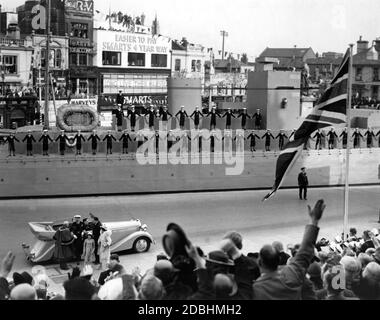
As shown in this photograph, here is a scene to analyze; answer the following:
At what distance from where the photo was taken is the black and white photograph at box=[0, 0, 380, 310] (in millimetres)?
4781

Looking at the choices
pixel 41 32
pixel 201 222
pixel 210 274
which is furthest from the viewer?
pixel 41 32

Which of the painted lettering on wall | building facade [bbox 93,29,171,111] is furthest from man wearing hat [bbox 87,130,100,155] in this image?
building facade [bbox 93,29,171,111]

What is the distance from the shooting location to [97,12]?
2208 cm

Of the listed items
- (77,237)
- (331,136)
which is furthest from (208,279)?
(331,136)

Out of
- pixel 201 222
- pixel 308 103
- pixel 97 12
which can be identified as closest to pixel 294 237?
pixel 201 222

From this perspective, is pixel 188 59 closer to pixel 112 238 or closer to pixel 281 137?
pixel 281 137

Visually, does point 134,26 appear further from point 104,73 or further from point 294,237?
point 294,237

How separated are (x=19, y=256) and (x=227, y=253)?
6.75m

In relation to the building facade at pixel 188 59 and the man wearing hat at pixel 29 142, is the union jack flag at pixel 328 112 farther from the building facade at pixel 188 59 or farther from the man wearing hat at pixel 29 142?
the building facade at pixel 188 59

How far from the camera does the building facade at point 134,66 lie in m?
24.5

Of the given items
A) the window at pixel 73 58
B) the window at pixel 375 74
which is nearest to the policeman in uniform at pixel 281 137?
the window at pixel 375 74

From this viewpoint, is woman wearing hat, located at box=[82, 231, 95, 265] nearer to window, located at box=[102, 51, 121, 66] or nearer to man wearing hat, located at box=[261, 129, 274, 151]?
man wearing hat, located at box=[261, 129, 274, 151]

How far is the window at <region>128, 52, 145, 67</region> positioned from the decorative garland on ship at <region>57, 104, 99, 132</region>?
→ 7.56 meters

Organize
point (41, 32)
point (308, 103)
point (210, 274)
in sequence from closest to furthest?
1. point (210, 274)
2. point (308, 103)
3. point (41, 32)
